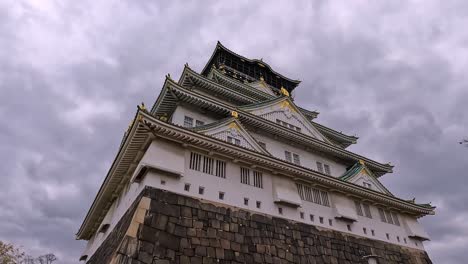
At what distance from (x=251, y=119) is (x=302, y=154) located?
16.2ft

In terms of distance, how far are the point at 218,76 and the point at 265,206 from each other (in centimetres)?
1276

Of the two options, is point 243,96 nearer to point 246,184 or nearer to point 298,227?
point 246,184

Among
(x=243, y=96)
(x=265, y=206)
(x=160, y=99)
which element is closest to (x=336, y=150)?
(x=243, y=96)

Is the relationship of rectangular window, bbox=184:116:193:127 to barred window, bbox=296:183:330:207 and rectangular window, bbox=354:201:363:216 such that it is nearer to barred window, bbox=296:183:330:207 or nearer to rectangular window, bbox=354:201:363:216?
barred window, bbox=296:183:330:207

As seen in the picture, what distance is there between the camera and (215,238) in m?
11.4

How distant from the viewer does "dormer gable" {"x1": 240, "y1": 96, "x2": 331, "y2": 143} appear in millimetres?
19922

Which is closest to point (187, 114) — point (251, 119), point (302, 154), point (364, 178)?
point (251, 119)

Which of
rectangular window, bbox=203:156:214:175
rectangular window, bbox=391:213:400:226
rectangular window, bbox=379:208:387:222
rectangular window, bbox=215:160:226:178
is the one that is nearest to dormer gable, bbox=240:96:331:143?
rectangular window, bbox=379:208:387:222

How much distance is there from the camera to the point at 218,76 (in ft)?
76.1

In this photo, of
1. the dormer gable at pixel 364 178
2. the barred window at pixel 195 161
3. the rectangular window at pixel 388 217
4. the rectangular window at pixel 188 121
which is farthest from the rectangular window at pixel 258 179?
the rectangular window at pixel 388 217

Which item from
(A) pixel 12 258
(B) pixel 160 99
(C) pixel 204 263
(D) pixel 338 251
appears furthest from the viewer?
(A) pixel 12 258

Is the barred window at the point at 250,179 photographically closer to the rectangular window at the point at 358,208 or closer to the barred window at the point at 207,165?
the barred window at the point at 207,165

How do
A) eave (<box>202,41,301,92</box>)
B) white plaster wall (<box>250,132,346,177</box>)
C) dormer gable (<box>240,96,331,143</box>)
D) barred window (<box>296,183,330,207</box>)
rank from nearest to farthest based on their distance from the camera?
barred window (<box>296,183,330,207</box>) < white plaster wall (<box>250,132,346,177</box>) < dormer gable (<box>240,96,331,143</box>) < eave (<box>202,41,301,92</box>)

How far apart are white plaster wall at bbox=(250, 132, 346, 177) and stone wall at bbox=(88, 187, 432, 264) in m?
5.50
